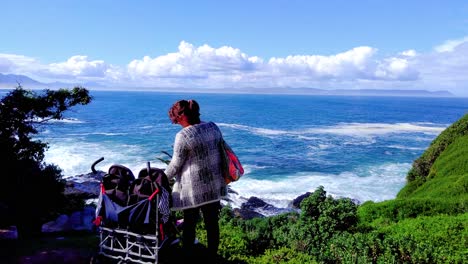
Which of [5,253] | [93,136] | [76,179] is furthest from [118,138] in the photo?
[5,253]

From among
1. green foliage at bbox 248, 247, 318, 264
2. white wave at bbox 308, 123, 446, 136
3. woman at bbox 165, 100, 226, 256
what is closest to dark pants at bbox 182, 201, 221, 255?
woman at bbox 165, 100, 226, 256

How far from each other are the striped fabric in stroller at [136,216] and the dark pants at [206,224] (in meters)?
0.18

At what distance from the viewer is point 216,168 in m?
5.26

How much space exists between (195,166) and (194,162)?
2.1 inches

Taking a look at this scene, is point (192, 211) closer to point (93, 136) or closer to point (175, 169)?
point (175, 169)

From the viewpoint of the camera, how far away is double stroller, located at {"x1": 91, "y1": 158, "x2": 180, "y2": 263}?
199 inches

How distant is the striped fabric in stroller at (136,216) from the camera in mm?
5062

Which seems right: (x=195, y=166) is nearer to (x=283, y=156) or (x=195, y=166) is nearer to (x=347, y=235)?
(x=347, y=235)

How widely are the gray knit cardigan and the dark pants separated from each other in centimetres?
16

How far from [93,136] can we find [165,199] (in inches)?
2361

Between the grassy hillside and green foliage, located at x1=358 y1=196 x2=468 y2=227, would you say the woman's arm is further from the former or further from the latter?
green foliage, located at x1=358 y1=196 x2=468 y2=227

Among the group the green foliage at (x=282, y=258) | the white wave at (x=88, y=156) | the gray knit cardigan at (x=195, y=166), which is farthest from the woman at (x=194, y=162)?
the white wave at (x=88, y=156)

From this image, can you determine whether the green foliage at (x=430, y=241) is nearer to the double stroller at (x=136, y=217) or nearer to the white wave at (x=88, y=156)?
the double stroller at (x=136, y=217)

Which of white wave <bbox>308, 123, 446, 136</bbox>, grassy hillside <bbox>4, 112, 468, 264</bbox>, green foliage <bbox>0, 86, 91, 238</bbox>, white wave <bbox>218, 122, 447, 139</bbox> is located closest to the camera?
grassy hillside <bbox>4, 112, 468, 264</bbox>
